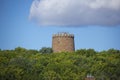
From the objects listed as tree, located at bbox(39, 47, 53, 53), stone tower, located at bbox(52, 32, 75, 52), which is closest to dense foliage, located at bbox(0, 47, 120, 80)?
stone tower, located at bbox(52, 32, 75, 52)

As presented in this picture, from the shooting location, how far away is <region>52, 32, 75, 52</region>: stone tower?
121 meters

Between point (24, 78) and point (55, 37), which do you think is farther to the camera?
point (55, 37)

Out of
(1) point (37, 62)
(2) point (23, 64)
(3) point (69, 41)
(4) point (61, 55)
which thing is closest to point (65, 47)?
(3) point (69, 41)

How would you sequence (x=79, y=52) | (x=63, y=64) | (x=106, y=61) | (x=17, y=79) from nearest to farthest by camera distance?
(x=17, y=79)
(x=63, y=64)
(x=106, y=61)
(x=79, y=52)

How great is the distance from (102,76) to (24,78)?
46.3ft

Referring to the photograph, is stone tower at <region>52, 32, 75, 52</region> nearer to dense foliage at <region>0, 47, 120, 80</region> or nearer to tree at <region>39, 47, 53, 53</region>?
tree at <region>39, 47, 53, 53</region>

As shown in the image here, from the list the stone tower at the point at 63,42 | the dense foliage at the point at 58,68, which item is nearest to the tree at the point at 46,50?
the stone tower at the point at 63,42

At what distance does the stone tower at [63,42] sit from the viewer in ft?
396

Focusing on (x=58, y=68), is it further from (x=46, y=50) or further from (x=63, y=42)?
(x=46, y=50)

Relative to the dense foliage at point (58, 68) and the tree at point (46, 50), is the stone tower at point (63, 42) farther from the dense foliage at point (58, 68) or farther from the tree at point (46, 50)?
the dense foliage at point (58, 68)

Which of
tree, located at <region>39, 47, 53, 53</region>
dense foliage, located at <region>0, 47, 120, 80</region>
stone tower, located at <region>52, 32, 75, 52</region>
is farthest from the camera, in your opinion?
tree, located at <region>39, 47, 53, 53</region>

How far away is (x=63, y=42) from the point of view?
396 ft

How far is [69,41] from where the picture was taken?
12100cm

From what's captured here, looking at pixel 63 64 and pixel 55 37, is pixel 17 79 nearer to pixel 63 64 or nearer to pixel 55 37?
pixel 63 64
